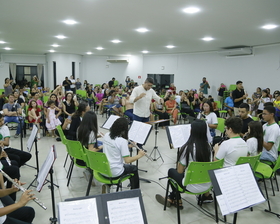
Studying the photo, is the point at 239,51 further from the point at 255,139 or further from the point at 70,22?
the point at 255,139

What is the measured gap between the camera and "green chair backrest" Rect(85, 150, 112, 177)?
9.39 feet

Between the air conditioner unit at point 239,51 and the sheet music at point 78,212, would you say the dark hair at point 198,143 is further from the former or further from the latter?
the air conditioner unit at point 239,51

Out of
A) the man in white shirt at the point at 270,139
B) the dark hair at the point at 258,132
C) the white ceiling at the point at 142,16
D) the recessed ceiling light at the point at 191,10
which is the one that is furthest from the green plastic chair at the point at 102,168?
the recessed ceiling light at the point at 191,10

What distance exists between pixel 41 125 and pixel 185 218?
19.4 ft

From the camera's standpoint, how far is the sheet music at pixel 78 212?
1.47m

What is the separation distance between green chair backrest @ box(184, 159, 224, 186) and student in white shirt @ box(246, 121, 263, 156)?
0.95 m

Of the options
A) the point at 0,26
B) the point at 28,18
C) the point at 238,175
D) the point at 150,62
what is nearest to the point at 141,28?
the point at 28,18

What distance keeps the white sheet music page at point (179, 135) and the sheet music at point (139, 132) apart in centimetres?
38

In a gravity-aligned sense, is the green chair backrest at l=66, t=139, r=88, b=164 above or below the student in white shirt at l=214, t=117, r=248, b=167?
below

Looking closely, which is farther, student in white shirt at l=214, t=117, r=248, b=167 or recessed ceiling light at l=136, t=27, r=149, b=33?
recessed ceiling light at l=136, t=27, r=149, b=33

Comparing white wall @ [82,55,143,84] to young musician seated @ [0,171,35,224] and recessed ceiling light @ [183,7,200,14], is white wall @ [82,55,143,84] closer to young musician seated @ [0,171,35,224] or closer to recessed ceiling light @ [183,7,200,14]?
recessed ceiling light @ [183,7,200,14]

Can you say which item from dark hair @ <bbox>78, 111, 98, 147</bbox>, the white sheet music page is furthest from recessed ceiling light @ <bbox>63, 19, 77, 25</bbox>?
the white sheet music page

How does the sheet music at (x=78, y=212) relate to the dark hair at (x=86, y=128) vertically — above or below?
below

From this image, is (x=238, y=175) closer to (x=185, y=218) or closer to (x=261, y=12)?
(x=185, y=218)
